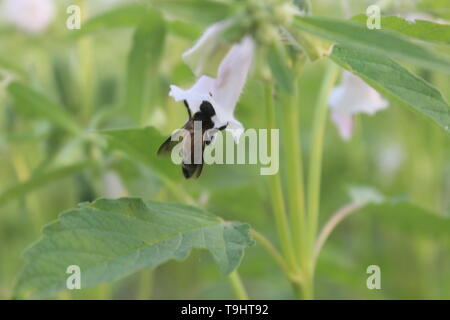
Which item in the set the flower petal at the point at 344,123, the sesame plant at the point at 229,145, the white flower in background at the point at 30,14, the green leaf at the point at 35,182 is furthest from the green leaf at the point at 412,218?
the white flower in background at the point at 30,14

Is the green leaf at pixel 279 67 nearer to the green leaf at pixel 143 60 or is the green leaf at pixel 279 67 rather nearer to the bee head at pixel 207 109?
the bee head at pixel 207 109

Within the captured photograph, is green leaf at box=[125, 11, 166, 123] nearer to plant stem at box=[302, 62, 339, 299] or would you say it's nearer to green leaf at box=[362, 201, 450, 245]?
plant stem at box=[302, 62, 339, 299]

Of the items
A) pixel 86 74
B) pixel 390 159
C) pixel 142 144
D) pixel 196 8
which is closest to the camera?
pixel 196 8

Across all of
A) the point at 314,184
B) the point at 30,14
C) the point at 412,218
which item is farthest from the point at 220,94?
the point at 30,14

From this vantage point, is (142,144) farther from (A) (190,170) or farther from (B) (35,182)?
(B) (35,182)

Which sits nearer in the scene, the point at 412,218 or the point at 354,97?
the point at 354,97

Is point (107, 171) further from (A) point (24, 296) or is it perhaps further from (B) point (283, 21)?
(B) point (283, 21)
